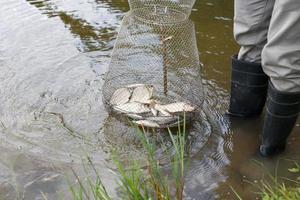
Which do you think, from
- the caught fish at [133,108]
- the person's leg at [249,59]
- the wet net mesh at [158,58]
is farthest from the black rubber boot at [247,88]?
the caught fish at [133,108]

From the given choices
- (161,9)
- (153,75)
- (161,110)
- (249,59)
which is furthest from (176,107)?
(161,9)

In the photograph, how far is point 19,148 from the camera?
3.21 m

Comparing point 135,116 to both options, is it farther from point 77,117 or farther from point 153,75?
point 153,75

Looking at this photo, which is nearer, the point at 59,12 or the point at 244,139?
the point at 244,139

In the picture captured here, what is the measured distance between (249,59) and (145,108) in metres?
0.82

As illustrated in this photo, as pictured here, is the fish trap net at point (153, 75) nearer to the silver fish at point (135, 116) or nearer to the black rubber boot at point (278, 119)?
the silver fish at point (135, 116)

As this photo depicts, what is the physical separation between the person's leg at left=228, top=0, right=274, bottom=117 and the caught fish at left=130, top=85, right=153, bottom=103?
Result: 0.62 m

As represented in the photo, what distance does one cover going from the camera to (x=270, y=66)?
9.38 ft

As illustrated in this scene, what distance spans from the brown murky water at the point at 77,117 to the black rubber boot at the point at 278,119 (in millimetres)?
90

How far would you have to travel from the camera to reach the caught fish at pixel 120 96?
3537mm

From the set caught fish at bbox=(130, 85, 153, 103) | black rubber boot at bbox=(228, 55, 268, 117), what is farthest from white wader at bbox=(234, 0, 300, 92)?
caught fish at bbox=(130, 85, 153, 103)

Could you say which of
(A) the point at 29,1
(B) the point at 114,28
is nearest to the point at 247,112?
(B) the point at 114,28

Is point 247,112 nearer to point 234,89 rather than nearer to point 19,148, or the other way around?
point 234,89

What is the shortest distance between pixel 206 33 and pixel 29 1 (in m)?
2.31
